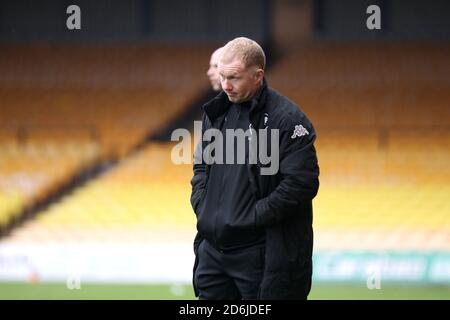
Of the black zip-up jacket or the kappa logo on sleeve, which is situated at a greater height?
the kappa logo on sleeve

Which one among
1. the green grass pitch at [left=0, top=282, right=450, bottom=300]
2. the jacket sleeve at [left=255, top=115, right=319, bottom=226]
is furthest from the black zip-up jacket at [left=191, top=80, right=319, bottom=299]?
the green grass pitch at [left=0, top=282, right=450, bottom=300]

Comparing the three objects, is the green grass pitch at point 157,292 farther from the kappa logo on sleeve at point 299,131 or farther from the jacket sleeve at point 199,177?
the kappa logo on sleeve at point 299,131

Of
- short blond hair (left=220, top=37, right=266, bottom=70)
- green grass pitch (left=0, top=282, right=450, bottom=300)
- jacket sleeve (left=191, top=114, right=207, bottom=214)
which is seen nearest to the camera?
short blond hair (left=220, top=37, right=266, bottom=70)

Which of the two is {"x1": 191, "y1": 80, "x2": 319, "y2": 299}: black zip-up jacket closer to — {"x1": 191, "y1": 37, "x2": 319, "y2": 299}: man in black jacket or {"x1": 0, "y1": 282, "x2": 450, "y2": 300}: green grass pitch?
{"x1": 191, "y1": 37, "x2": 319, "y2": 299}: man in black jacket

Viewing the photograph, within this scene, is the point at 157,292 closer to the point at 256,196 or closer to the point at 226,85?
the point at 256,196

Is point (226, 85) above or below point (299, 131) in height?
above

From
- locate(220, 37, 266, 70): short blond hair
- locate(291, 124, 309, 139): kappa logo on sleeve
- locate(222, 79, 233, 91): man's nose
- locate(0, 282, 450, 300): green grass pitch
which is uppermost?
locate(220, 37, 266, 70): short blond hair

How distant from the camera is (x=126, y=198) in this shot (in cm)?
1045

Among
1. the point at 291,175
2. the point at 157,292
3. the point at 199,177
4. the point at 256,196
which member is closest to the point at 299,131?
the point at 291,175

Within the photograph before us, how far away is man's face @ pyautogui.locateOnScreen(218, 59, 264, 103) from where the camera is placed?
10.7ft

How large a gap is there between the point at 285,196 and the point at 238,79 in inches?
18.8

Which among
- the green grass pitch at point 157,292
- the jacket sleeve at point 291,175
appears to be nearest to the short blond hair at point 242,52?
the jacket sleeve at point 291,175

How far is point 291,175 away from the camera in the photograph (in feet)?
10.8

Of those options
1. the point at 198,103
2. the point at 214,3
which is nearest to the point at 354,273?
the point at 198,103
